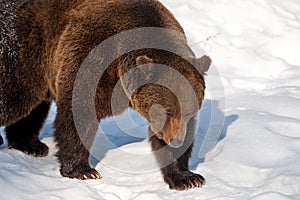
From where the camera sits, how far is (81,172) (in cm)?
511

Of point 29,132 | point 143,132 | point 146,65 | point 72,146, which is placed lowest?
point 143,132

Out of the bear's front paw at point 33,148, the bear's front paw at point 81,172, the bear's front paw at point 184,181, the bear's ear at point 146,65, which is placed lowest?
the bear's front paw at point 33,148

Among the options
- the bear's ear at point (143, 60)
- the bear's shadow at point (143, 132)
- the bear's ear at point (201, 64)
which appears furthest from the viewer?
the bear's shadow at point (143, 132)

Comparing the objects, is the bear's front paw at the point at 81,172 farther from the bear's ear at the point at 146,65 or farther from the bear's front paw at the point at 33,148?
the bear's ear at the point at 146,65

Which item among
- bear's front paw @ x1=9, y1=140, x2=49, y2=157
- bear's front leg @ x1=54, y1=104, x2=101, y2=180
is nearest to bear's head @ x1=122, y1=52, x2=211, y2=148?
bear's front leg @ x1=54, y1=104, x2=101, y2=180

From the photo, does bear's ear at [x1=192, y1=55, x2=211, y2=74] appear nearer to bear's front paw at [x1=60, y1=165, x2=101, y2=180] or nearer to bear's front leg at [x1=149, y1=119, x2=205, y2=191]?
bear's front leg at [x1=149, y1=119, x2=205, y2=191]

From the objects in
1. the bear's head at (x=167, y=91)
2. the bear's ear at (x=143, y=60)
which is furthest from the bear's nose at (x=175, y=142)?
the bear's ear at (x=143, y=60)

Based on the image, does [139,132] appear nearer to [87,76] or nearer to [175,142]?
[87,76]

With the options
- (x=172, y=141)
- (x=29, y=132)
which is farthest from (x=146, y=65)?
(x=29, y=132)

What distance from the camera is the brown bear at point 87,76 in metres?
4.57

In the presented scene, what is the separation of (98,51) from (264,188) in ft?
6.37

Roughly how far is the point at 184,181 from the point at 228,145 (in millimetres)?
957

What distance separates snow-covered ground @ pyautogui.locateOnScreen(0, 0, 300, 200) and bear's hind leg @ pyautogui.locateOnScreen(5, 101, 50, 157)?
148 millimetres

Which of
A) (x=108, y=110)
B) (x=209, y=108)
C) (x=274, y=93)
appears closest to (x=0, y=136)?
(x=108, y=110)
